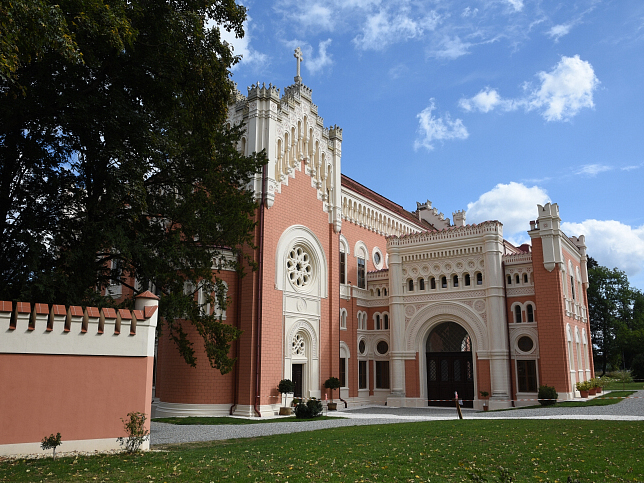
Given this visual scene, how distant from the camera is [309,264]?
93.2ft

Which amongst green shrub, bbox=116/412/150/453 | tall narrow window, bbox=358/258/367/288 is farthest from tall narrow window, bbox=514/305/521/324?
green shrub, bbox=116/412/150/453

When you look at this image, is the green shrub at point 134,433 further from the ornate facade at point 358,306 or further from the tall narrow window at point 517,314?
the tall narrow window at point 517,314

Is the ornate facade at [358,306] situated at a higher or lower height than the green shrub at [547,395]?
higher

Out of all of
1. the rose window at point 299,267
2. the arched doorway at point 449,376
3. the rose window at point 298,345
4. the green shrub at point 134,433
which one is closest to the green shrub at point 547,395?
the arched doorway at point 449,376

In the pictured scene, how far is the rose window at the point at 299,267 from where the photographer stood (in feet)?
88.1

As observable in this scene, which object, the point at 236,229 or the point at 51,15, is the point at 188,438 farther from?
the point at 51,15

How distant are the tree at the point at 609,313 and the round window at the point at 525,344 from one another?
32704 millimetres

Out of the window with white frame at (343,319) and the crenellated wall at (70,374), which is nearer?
the crenellated wall at (70,374)

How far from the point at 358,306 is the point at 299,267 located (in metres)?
6.12

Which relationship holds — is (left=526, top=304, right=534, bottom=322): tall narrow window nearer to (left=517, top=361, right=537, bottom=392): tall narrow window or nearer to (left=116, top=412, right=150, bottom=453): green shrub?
(left=517, top=361, right=537, bottom=392): tall narrow window

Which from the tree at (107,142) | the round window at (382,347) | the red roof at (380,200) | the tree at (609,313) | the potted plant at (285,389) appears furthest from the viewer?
the tree at (609,313)

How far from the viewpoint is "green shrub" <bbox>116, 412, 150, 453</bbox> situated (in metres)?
11.1

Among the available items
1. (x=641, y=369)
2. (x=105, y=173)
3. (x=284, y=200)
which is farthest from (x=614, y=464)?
(x=641, y=369)

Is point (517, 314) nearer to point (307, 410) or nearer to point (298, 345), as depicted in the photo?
point (298, 345)
